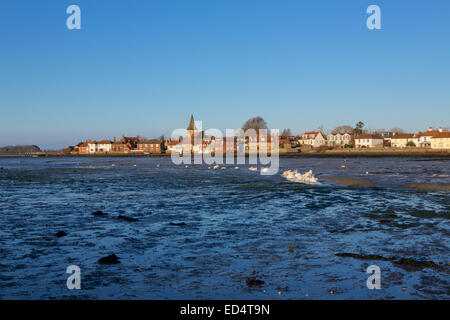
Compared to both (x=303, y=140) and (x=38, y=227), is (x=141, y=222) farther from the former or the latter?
(x=303, y=140)

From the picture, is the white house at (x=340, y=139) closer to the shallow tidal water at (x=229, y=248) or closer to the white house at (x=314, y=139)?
the white house at (x=314, y=139)

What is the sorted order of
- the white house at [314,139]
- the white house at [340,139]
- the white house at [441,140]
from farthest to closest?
the white house at [314,139], the white house at [340,139], the white house at [441,140]

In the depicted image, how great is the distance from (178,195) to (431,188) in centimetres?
1884

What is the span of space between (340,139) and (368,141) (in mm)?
16395

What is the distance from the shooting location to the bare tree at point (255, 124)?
580 feet

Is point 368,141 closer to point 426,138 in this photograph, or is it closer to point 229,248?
point 426,138

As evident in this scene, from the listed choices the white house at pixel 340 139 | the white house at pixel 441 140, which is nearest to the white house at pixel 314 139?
the white house at pixel 340 139

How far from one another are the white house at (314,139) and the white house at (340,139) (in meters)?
3.62

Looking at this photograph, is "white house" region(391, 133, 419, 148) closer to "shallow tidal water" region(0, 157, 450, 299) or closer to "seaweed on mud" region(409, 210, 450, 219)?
"shallow tidal water" region(0, 157, 450, 299)

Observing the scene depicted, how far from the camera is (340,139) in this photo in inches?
7156

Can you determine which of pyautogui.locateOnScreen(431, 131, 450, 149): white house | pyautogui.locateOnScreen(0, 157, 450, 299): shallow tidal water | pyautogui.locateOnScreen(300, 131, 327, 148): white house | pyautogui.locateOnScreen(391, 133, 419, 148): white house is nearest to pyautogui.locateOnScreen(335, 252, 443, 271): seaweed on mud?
pyautogui.locateOnScreen(0, 157, 450, 299): shallow tidal water

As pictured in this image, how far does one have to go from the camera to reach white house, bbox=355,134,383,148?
167 meters

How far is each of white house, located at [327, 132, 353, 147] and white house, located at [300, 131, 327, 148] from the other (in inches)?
A: 143
